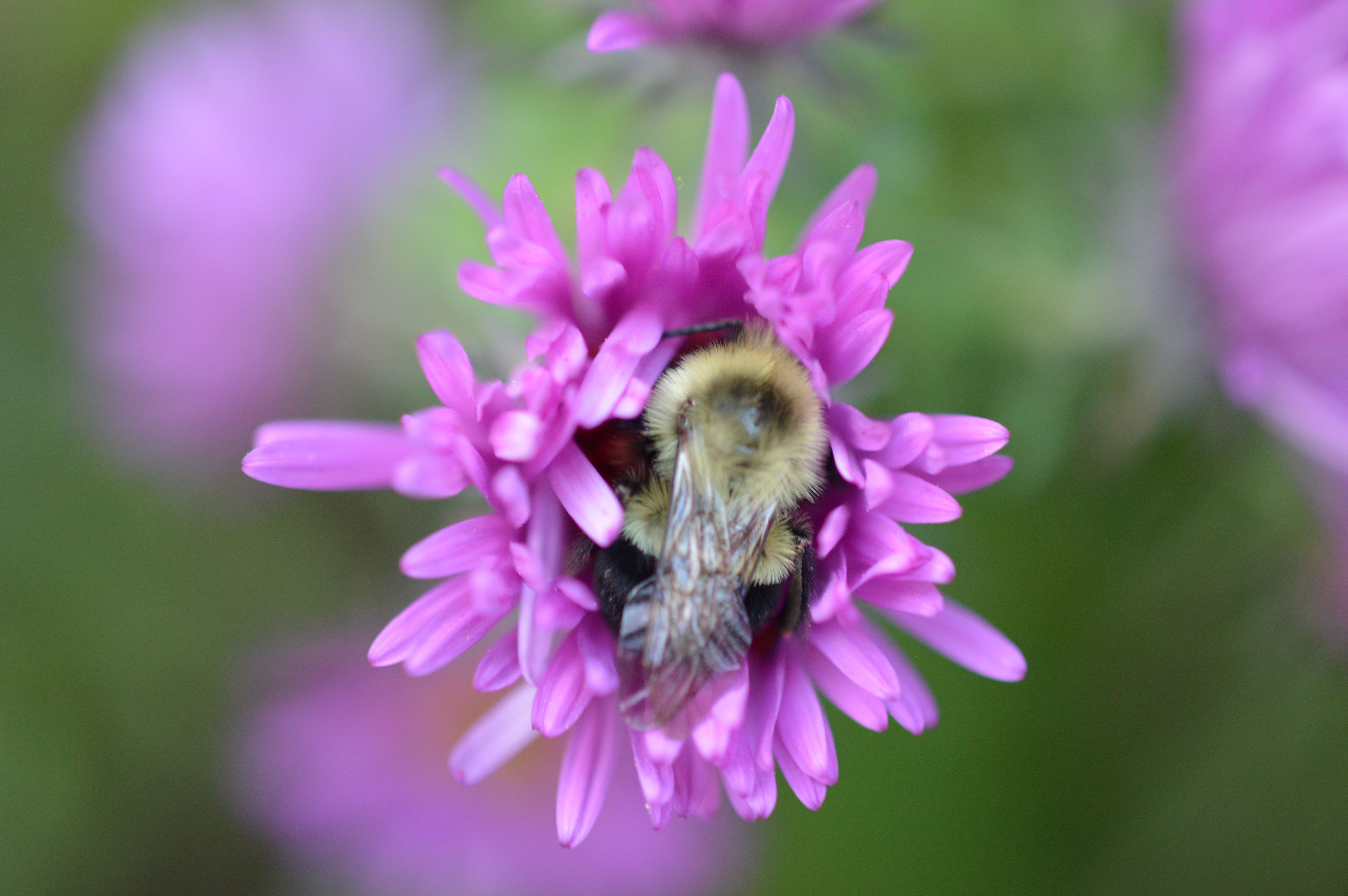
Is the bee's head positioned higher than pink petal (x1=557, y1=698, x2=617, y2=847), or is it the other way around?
the bee's head

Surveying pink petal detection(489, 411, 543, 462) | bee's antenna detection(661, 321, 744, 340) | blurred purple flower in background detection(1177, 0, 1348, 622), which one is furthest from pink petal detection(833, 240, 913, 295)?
blurred purple flower in background detection(1177, 0, 1348, 622)

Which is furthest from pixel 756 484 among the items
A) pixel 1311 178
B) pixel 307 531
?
pixel 307 531

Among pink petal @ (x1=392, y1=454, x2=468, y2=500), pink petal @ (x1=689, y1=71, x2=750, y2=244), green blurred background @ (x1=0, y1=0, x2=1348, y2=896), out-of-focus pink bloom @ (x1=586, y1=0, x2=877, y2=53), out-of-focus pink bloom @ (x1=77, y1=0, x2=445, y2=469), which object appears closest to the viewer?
pink petal @ (x1=392, y1=454, x2=468, y2=500)

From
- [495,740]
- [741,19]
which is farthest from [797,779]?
[741,19]

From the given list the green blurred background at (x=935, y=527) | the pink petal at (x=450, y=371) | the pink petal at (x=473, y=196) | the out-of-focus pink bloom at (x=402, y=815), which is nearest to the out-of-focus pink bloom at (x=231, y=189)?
the green blurred background at (x=935, y=527)

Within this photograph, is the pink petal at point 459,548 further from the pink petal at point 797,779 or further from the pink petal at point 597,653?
the pink petal at point 797,779

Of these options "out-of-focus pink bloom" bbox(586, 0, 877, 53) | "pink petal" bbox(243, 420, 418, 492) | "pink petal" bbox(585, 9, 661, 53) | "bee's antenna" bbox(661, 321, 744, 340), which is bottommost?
"pink petal" bbox(243, 420, 418, 492)

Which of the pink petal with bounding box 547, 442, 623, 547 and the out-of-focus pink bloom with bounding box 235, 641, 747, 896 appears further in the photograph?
the out-of-focus pink bloom with bounding box 235, 641, 747, 896

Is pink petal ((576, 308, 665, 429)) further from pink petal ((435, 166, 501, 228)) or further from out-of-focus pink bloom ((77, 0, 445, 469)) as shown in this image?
out-of-focus pink bloom ((77, 0, 445, 469))
